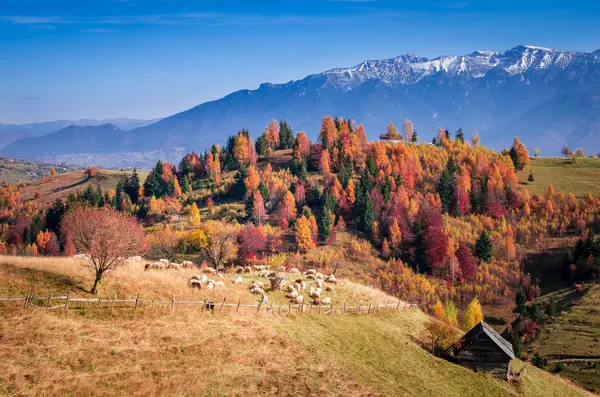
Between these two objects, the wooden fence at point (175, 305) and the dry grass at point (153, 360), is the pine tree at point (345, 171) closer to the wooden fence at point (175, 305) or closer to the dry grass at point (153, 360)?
the wooden fence at point (175, 305)

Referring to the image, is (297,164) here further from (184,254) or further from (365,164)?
(184,254)

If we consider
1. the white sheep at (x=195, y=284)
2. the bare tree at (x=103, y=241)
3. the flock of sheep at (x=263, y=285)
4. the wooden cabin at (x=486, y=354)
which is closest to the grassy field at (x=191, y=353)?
the white sheep at (x=195, y=284)

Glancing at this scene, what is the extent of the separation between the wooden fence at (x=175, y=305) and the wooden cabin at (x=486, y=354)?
12.2m

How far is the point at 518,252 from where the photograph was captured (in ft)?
422

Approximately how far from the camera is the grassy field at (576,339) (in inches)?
2830

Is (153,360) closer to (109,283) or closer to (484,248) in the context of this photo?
(109,283)

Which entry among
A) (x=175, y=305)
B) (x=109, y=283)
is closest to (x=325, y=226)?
(x=175, y=305)

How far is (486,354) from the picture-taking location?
4912 centimetres

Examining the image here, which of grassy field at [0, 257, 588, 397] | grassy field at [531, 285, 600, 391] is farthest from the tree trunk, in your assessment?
grassy field at [531, 285, 600, 391]

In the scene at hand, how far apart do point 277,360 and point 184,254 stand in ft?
289

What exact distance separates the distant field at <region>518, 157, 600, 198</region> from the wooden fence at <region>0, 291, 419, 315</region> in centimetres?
13498

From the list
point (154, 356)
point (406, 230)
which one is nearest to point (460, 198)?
point (406, 230)

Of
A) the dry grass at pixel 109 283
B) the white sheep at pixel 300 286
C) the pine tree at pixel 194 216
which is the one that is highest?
the dry grass at pixel 109 283

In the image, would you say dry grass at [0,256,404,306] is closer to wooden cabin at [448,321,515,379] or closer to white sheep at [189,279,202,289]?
white sheep at [189,279,202,289]
